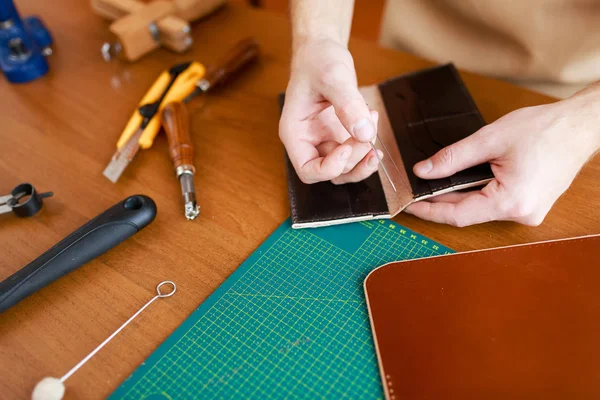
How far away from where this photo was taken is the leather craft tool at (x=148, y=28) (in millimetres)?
1284

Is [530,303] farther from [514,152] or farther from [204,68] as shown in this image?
[204,68]

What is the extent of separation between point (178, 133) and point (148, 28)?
0.43 meters

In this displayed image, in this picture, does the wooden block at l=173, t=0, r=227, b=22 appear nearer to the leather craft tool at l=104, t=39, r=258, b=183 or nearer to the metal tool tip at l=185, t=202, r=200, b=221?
the leather craft tool at l=104, t=39, r=258, b=183

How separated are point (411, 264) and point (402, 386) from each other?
209 millimetres

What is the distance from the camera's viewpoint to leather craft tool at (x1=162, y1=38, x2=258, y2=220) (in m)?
0.96

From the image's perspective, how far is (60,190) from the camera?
1001 mm

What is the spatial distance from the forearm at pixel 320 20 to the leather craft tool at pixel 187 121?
18 centimetres

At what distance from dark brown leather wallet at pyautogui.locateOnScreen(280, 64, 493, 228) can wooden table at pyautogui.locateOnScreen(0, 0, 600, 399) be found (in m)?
0.05

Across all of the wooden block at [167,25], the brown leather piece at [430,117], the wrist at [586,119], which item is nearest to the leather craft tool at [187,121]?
the wooden block at [167,25]

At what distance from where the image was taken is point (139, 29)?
1.28 meters

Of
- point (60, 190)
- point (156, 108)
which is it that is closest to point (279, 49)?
point (156, 108)

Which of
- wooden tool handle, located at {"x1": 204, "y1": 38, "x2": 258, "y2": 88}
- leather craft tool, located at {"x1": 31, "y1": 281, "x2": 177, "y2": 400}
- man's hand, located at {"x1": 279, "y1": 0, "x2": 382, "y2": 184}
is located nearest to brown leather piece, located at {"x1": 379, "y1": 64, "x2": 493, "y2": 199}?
man's hand, located at {"x1": 279, "y1": 0, "x2": 382, "y2": 184}

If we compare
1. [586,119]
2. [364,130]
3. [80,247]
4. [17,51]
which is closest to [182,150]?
[80,247]

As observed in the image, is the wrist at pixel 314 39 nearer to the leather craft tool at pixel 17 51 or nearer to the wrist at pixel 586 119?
the wrist at pixel 586 119
